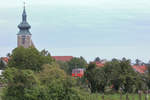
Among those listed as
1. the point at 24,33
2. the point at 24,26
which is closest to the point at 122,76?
the point at 24,26

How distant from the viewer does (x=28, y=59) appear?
74.2 metres

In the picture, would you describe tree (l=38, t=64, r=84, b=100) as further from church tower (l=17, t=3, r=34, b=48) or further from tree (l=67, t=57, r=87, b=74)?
church tower (l=17, t=3, r=34, b=48)

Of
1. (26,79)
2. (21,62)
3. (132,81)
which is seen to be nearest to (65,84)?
(26,79)

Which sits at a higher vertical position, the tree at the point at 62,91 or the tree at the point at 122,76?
the tree at the point at 122,76

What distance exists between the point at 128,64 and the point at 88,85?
23.2 ft

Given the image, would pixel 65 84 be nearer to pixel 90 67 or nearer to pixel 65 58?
pixel 90 67

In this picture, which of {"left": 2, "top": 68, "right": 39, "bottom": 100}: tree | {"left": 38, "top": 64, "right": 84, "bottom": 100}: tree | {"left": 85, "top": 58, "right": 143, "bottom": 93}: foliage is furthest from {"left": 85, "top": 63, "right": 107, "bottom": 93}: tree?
{"left": 2, "top": 68, "right": 39, "bottom": 100}: tree

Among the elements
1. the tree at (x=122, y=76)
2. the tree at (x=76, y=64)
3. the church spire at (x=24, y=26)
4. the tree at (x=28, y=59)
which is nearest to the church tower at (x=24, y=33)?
the church spire at (x=24, y=26)

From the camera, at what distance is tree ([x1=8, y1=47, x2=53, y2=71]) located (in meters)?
73.2

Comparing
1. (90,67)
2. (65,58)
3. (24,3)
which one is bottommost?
(90,67)

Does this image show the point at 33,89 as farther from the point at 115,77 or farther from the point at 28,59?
the point at 28,59

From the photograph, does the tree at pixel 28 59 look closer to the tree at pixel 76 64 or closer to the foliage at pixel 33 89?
the foliage at pixel 33 89

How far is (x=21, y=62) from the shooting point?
74.1m

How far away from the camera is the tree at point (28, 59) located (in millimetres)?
73250
